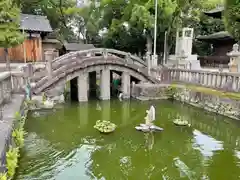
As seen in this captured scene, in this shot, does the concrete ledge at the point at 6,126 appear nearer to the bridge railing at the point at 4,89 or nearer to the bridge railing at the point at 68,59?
the bridge railing at the point at 4,89

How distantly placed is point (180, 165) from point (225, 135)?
Answer: 3913mm

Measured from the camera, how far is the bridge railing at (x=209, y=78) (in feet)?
40.8

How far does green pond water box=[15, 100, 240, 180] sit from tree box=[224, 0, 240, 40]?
517 cm

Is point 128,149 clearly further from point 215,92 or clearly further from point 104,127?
point 215,92

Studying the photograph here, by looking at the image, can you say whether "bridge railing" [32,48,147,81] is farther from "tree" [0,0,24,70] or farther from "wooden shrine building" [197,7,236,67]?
"wooden shrine building" [197,7,236,67]

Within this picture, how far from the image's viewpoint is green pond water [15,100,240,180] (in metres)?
6.55

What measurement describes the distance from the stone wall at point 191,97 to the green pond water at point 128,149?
0.71 m

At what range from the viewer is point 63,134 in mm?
9578

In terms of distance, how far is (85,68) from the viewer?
15.0 meters

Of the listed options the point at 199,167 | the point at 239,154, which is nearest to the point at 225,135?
the point at 239,154

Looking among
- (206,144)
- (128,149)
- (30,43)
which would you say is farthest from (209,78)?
(30,43)

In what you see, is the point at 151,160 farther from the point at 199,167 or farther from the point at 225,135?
the point at 225,135

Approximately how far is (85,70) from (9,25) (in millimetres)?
5157

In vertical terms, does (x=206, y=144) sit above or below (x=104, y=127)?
below
